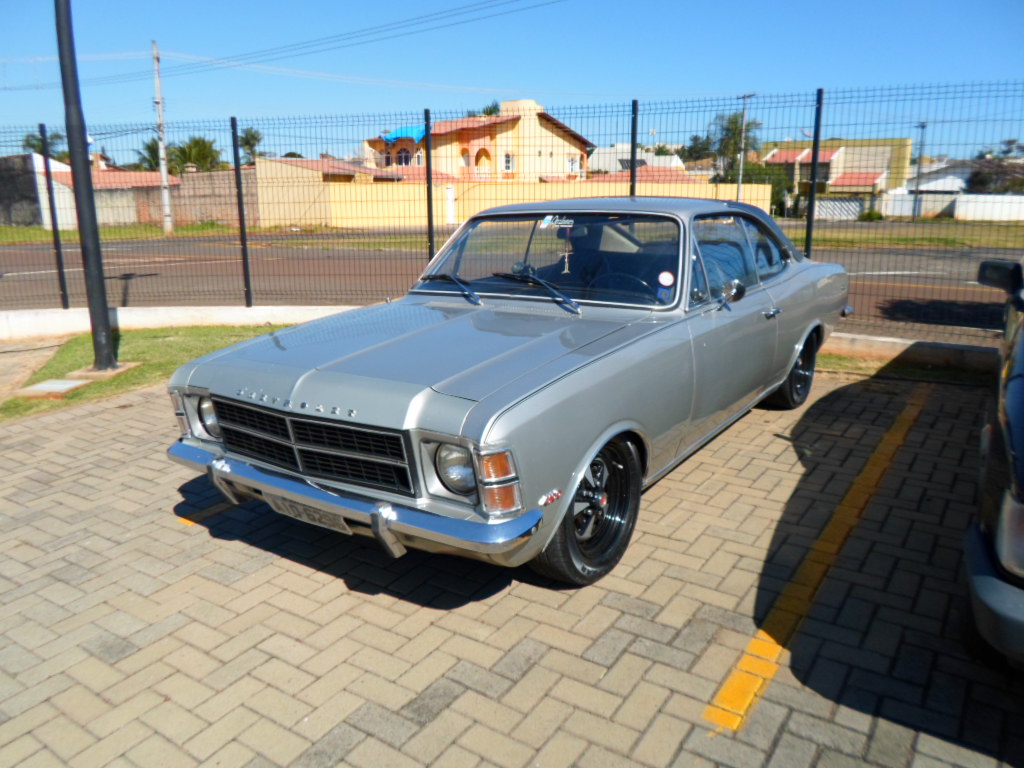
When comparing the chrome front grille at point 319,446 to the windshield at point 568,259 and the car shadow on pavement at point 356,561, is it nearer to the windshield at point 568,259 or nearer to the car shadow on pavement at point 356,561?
the car shadow on pavement at point 356,561

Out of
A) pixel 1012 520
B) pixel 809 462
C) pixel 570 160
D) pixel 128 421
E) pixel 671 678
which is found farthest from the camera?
pixel 570 160

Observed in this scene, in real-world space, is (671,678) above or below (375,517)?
below

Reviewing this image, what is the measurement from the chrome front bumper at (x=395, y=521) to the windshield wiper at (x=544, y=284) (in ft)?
5.39

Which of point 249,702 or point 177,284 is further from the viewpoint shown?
point 177,284

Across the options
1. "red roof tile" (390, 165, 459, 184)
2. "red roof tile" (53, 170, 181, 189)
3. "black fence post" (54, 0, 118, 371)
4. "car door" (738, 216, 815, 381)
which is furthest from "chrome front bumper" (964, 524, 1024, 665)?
"red roof tile" (53, 170, 181, 189)

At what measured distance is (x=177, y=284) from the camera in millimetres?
16219

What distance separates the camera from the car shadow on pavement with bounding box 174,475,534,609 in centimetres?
388

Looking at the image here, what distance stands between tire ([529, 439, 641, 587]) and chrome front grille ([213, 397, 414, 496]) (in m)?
0.76

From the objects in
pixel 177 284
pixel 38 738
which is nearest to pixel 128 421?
pixel 38 738

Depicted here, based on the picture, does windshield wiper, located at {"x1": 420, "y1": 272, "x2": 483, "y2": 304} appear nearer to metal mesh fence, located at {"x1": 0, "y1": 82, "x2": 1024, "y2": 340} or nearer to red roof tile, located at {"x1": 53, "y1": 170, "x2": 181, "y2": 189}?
metal mesh fence, located at {"x1": 0, "y1": 82, "x2": 1024, "y2": 340}

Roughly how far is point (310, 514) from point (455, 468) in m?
0.82

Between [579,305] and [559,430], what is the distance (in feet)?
4.60

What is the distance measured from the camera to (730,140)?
10625 millimetres

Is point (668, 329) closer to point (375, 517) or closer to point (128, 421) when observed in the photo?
point (375, 517)
